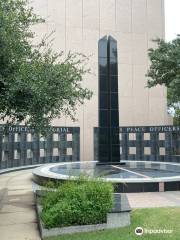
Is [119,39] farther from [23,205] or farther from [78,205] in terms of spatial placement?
[78,205]

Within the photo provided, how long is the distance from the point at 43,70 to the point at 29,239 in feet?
13.9

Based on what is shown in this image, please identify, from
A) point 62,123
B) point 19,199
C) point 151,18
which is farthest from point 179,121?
point 19,199

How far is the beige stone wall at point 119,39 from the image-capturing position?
104ft

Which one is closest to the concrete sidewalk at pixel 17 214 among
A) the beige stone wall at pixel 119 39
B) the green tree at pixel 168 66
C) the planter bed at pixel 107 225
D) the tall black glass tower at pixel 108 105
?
the planter bed at pixel 107 225

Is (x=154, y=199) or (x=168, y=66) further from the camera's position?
(x=168, y=66)

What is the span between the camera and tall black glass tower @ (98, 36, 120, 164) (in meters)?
20.3

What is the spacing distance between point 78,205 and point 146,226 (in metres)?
1.57

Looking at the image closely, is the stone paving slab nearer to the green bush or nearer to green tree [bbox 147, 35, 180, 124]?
the green bush

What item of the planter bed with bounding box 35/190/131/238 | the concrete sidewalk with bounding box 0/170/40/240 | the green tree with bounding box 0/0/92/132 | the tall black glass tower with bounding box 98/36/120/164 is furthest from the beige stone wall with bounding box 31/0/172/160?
the planter bed with bounding box 35/190/131/238

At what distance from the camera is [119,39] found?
33.4m

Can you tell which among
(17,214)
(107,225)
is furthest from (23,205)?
(107,225)

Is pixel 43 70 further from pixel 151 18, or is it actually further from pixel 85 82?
pixel 151 18

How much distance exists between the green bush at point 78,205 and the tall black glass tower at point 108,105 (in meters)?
11.8

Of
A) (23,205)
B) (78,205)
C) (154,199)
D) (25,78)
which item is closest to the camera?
(78,205)
